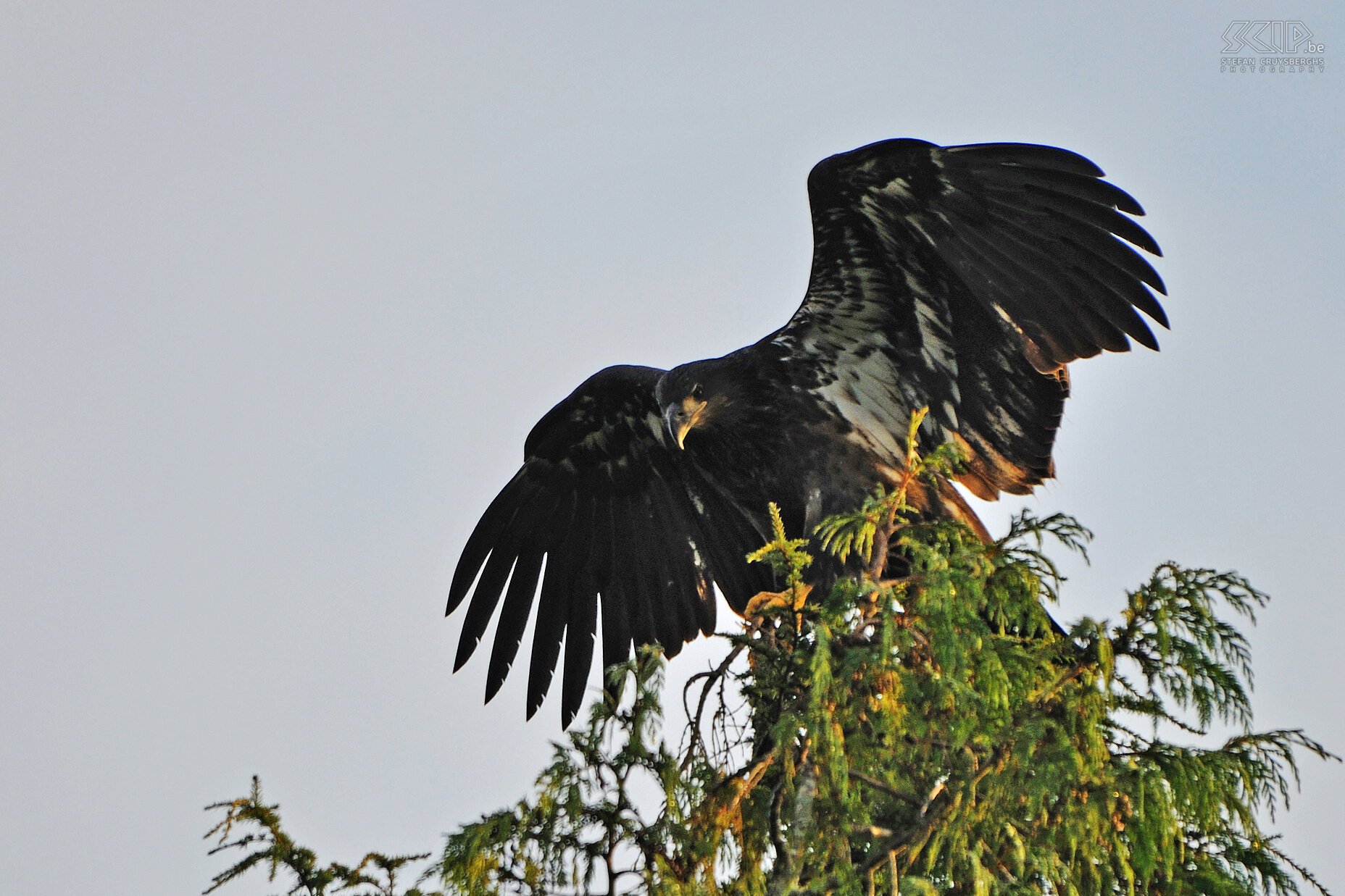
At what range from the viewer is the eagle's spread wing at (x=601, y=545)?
7027 mm

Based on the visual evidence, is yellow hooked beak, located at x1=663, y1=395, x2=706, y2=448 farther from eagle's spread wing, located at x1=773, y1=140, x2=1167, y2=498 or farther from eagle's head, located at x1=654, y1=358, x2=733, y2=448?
eagle's spread wing, located at x1=773, y1=140, x2=1167, y2=498

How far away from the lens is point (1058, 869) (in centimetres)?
357

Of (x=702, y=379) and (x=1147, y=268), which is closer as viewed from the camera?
(x=1147, y=268)

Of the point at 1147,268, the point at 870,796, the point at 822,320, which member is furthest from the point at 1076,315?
the point at 870,796

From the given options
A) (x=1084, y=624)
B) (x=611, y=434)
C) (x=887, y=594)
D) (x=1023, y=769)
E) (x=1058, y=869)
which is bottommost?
(x=1058, y=869)

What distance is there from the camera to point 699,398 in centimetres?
608

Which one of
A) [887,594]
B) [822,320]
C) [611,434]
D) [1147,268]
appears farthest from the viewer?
[611,434]

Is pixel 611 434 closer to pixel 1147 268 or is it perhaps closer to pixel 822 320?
pixel 822 320

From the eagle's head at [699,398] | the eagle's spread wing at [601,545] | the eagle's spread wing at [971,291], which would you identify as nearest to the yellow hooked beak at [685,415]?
the eagle's head at [699,398]

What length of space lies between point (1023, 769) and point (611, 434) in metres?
4.08

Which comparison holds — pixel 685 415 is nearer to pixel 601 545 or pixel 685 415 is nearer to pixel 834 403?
pixel 834 403

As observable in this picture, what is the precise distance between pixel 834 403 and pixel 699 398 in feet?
2.21

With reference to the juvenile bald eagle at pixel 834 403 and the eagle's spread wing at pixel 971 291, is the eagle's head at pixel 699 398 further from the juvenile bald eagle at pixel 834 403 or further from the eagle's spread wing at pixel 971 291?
the eagle's spread wing at pixel 971 291

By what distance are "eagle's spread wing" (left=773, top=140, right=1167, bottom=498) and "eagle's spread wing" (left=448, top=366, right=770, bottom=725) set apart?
1.34m
